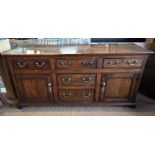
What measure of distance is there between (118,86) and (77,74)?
529 millimetres

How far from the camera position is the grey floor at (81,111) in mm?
1734

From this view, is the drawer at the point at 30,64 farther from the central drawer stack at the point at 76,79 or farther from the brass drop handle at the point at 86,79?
the brass drop handle at the point at 86,79

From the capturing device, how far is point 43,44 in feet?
5.86

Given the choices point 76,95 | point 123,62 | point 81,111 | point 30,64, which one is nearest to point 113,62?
point 123,62

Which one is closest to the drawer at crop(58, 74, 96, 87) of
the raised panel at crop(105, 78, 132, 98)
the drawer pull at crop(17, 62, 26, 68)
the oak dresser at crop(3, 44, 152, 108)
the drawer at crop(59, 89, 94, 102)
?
the oak dresser at crop(3, 44, 152, 108)

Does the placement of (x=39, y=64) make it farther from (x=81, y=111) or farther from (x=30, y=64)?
(x=81, y=111)

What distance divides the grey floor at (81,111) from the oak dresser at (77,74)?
10 cm

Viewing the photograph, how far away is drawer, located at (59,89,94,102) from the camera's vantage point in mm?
1654

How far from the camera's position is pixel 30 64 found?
4.81ft

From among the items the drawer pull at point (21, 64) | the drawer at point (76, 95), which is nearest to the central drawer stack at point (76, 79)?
the drawer at point (76, 95)

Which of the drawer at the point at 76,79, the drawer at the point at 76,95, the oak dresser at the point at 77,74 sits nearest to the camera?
the oak dresser at the point at 77,74

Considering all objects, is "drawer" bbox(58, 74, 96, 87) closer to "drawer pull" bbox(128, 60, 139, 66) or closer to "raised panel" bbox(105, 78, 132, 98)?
"raised panel" bbox(105, 78, 132, 98)

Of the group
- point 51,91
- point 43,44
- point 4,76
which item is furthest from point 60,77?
point 4,76

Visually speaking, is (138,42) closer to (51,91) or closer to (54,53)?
(54,53)
